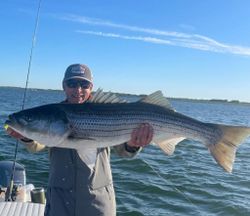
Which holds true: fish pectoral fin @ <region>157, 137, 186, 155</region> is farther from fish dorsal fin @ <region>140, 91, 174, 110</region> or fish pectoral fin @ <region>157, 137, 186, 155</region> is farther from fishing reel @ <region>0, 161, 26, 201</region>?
fishing reel @ <region>0, 161, 26, 201</region>

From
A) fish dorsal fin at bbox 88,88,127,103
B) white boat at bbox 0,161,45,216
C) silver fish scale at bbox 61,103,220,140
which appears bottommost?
white boat at bbox 0,161,45,216

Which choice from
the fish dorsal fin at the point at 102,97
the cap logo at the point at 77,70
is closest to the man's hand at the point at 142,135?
the fish dorsal fin at the point at 102,97

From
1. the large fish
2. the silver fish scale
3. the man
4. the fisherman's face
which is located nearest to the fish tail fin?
the large fish

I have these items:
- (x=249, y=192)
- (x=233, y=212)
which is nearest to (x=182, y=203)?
(x=233, y=212)

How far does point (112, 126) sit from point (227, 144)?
1.40 metres

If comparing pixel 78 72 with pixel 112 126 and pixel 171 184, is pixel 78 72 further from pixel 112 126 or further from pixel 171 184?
pixel 171 184

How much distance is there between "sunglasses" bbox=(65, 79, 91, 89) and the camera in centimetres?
527

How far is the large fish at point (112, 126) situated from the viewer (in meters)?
4.84

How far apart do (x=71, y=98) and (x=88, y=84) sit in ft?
0.87

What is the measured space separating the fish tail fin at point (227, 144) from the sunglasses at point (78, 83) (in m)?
1.64

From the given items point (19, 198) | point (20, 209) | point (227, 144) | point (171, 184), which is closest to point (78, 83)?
point (227, 144)

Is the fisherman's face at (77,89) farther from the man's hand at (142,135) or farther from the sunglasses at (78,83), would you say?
the man's hand at (142,135)

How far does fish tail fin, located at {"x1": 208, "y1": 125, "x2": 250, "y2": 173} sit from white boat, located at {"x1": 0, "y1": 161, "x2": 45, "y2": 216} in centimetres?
323

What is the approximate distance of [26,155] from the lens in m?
17.8
